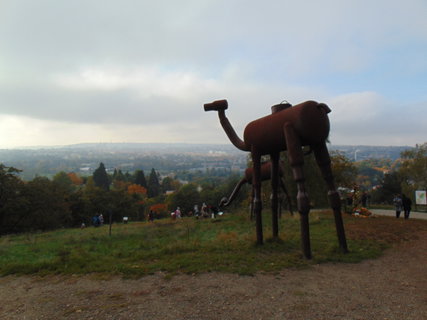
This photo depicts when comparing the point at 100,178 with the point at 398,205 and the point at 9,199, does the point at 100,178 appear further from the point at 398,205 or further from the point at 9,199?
the point at 398,205

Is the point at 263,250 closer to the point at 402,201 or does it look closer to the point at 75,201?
the point at 402,201

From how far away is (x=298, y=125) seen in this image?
7539 mm

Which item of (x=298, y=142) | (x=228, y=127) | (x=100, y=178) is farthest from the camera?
(x=100, y=178)

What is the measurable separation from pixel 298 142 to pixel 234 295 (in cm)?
412

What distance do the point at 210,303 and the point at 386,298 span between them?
3163 millimetres

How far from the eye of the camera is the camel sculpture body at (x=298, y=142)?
24.6ft

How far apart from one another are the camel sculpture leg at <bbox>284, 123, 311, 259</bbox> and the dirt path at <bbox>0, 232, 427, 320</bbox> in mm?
804

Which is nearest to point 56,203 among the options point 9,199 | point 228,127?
point 9,199

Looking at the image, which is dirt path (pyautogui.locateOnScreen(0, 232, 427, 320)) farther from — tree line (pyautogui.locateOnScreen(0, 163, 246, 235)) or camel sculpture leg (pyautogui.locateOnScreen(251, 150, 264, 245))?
tree line (pyautogui.locateOnScreen(0, 163, 246, 235))

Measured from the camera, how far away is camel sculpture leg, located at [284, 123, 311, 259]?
7418mm

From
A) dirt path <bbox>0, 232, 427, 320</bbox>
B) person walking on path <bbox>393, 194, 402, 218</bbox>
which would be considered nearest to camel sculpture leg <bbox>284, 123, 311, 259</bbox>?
dirt path <bbox>0, 232, 427, 320</bbox>

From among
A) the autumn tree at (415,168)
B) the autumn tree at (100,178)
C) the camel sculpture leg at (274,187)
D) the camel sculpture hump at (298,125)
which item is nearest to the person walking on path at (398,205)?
the camel sculpture leg at (274,187)

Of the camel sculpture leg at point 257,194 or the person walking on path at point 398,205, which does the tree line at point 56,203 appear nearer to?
the camel sculpture leg at point 257,194

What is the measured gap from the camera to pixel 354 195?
1925 cm
